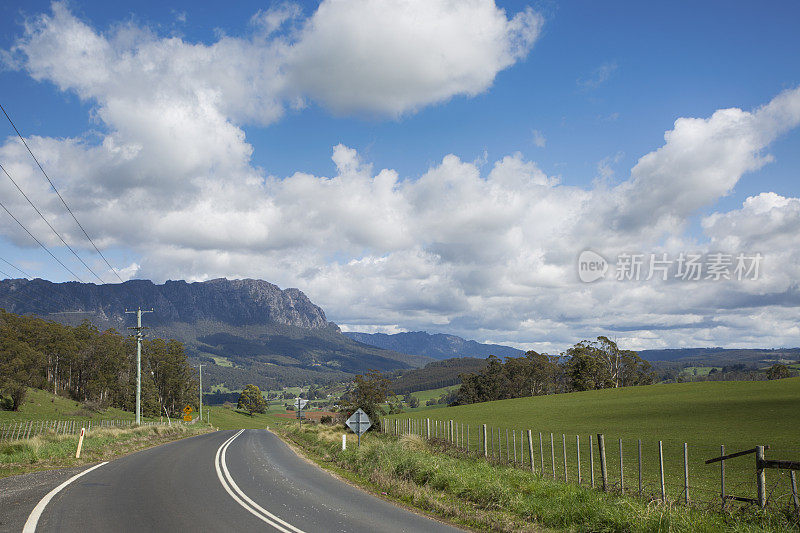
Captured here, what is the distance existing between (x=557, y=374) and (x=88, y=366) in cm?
10973

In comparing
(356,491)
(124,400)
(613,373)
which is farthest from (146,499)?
(613,373)

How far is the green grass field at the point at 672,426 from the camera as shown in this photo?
82.4ft

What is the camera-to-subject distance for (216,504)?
12258 millimetres

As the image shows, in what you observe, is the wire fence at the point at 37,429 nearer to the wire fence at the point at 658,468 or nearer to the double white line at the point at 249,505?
the double white line at the point at 249,505

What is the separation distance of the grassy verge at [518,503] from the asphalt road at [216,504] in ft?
3.09

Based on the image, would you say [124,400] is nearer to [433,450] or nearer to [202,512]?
[433,450]

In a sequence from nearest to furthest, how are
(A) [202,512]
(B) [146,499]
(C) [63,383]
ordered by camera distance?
(A) [202,512] < (B) [146,499] < (C) [63,383]

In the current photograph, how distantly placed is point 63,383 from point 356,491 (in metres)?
120

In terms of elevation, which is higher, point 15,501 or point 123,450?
point 15,501

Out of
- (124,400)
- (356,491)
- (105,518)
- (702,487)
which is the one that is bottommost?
(124,400)

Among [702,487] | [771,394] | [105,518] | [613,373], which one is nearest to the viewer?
[105,518]

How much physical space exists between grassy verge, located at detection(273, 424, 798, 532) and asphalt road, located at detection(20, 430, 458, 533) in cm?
94

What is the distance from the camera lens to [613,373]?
12188cm

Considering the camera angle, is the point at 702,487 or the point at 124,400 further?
the point at 124,400
